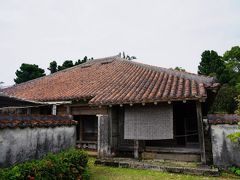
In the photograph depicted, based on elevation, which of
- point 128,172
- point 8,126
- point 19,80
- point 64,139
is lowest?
point 128,172

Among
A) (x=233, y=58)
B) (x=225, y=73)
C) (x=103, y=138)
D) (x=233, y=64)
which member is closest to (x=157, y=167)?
(x=103, y=138)

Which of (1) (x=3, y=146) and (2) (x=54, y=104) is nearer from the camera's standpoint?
(1) (x=3, y=146)

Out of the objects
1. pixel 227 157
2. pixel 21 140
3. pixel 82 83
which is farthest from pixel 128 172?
pixel 82 83

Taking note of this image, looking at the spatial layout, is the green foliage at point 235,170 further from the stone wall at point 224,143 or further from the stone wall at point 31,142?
the stone wall at point 31,142

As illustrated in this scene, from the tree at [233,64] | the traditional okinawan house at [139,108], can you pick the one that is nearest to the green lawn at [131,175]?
the traditional okinawan house at [139,108]

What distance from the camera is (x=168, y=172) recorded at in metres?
8.12

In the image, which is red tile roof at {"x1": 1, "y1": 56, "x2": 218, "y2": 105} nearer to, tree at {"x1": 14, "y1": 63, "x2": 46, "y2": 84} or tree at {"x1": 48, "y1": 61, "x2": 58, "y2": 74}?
tree at {"x1": 14, "y1": 63, "x2": 46, "y2": 84}

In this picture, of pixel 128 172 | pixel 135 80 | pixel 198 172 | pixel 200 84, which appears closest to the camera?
pixel 198 172

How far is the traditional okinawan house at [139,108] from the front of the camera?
9.11m

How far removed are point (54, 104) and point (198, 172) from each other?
838cm

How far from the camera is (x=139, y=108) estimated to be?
988 cm

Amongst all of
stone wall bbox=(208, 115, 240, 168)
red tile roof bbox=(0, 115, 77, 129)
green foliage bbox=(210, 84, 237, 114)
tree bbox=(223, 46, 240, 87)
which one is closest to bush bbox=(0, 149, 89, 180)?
red tile roof bbox=(0, 115, 77, 129)

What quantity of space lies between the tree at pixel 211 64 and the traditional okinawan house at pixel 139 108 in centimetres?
1754

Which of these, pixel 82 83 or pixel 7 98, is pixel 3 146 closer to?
pixel 7 98
